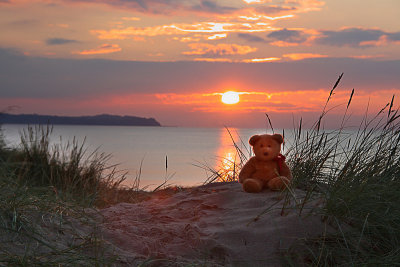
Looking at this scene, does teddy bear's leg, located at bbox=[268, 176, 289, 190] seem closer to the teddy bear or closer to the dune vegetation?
the teddy bear

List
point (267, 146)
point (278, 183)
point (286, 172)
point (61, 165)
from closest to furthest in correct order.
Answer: point (278, 183), point (286, 172), point (267, 146), point (61, 165)

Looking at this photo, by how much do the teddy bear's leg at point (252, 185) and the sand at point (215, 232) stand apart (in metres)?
0.08

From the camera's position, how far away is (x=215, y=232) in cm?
347

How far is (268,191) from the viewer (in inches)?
175

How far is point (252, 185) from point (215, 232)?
3.46ft

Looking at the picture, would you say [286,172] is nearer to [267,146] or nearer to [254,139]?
[267,146]

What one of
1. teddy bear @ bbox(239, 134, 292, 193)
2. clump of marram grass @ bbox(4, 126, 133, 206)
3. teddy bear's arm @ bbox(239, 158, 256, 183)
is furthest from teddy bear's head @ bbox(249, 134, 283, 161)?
clump of marram grass @ bbox(4, 126, 133, 206)

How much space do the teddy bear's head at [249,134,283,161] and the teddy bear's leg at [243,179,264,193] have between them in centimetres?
28

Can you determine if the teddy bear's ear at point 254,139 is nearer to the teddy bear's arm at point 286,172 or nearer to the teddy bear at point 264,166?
the teddy bear at point 264,166

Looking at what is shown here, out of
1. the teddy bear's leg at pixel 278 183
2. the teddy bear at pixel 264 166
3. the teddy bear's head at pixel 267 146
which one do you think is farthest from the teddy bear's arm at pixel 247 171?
the teddy bear's leg at pixel 278 183

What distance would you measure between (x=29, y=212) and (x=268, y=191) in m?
2.31

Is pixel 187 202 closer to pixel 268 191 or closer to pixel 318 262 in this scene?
pixel 268 191

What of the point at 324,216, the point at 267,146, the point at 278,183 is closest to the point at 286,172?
the point at 278,183

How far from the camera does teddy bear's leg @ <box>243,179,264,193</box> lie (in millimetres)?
4398
